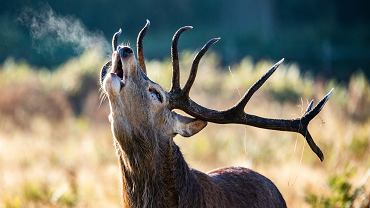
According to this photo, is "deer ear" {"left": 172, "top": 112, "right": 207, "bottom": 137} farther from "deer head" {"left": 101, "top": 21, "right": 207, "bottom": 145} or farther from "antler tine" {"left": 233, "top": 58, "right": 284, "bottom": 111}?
"antler tine" {"left": 233, "top": 58, "right": 284, "bottom": 111}

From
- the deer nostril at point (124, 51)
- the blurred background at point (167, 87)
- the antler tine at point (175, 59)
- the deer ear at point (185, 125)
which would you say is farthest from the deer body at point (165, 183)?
the deer nostril at point (124, 51)

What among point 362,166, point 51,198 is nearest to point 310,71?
point 362,166

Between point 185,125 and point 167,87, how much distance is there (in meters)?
10.5

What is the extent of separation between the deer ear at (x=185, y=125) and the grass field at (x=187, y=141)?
0.47m

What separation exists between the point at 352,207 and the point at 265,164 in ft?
11.8

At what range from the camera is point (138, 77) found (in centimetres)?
600

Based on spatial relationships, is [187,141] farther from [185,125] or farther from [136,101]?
[136,101]

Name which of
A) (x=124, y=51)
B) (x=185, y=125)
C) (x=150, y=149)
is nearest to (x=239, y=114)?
(x=185, y=125)

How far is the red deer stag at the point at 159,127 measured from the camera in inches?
233

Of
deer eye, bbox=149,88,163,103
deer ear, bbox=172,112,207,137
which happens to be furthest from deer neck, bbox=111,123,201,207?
deer eye, bbox=149,88,163,103

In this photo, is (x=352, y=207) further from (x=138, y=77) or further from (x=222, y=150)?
(x=222, y=150)

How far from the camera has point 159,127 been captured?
247 inches

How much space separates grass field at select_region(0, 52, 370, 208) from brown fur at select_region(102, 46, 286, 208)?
1.82 feet

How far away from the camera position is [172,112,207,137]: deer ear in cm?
639
